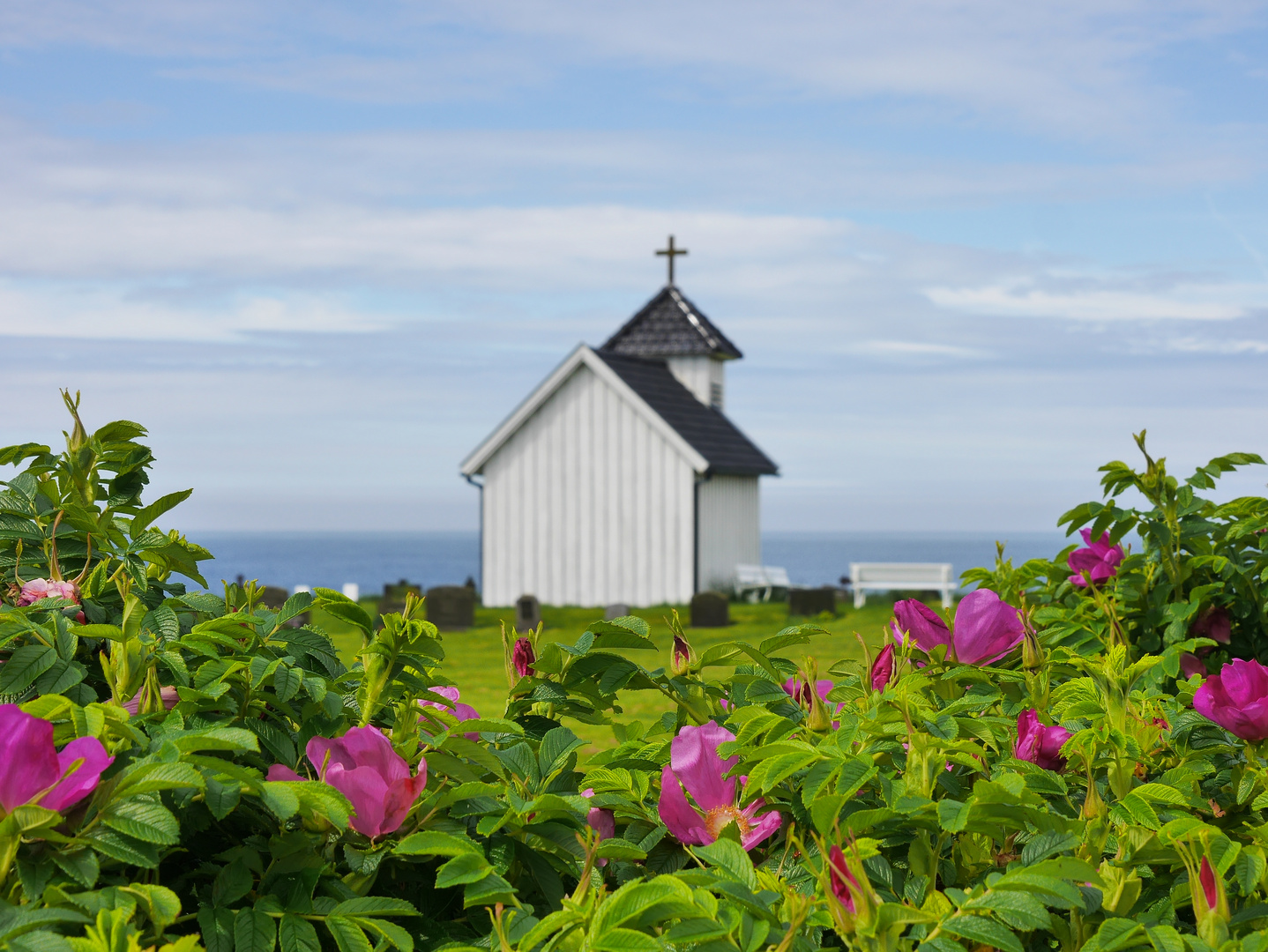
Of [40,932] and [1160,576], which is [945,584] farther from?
[40,932]

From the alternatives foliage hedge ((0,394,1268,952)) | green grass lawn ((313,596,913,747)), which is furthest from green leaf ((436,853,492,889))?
green grass lawn ((313,596,913,747))

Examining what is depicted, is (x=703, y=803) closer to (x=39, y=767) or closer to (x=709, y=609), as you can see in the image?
(x=39, y=767)

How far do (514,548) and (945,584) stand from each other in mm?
9647

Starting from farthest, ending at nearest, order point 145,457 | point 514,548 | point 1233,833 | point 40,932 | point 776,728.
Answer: point 514,548
point 145,457
point 1233,833
point 776,728
point 40,932

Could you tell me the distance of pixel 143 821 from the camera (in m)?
1.26

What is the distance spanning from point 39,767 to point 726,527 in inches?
914

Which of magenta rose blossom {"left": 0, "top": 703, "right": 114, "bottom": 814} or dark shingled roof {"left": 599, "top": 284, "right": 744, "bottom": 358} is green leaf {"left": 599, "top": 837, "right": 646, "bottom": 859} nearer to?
magenta rose blossom {"left": 0, "top": 703, "right": 114, "bottom": 814}

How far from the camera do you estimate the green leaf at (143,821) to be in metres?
1.23

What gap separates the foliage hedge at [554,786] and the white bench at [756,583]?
22288mm

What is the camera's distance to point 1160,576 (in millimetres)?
3506

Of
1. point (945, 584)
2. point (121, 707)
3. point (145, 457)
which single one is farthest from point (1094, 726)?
point (945, 584)

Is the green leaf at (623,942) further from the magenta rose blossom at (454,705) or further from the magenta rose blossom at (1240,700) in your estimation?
the magenta rose blossom at (1240,700)

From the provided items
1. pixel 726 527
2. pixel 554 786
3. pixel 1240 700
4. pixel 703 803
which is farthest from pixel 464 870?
pixel 726 527

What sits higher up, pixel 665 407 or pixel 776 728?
pixel 665 407
